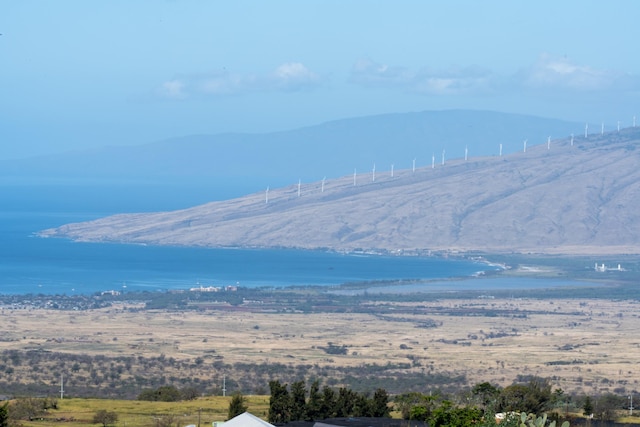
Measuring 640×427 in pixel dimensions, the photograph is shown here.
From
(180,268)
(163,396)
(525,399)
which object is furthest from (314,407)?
(180,268)

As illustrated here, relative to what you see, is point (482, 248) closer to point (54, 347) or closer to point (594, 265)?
point (594, 265)

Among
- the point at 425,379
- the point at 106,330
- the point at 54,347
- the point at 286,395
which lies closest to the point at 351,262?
the point at 106,330

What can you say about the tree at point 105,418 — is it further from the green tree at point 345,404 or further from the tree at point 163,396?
the tree at point 163,396

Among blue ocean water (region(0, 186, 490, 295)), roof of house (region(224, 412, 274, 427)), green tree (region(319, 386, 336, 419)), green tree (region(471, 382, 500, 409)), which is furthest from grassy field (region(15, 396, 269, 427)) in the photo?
blue ocean water (region(0, 186, 490, 295))

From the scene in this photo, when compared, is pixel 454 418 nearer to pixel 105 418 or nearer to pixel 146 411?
pixel 105 418

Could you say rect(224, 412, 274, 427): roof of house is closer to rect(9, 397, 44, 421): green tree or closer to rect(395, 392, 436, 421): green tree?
rect(395, 392, 436, 421): green tree

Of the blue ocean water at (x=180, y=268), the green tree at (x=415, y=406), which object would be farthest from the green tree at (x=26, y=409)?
the blue ocean water at (x=180, y=268)
